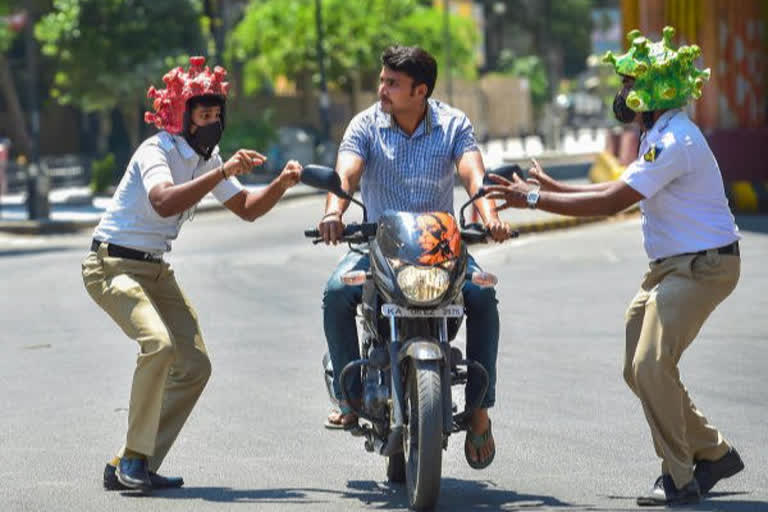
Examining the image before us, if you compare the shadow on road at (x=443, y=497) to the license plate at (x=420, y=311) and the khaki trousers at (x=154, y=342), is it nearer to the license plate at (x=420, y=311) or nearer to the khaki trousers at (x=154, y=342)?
the khaki trousers at (x=154, y=342)

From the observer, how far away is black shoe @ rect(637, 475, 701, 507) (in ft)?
23.8

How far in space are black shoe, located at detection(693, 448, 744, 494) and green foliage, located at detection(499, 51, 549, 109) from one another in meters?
91.1

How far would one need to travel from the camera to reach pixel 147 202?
309 inches

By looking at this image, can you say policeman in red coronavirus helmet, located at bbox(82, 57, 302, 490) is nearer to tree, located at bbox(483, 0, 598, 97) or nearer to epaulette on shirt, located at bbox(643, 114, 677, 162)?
epaulette on shirt, located at bbox(643, 114, 677, 162)

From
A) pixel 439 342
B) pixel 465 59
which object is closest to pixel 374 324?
pixel 439 342

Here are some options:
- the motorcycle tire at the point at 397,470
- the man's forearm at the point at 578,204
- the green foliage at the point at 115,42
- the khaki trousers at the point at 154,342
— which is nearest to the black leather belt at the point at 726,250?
the man's forearm at the point at 578,204

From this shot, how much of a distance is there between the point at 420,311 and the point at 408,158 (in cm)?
89

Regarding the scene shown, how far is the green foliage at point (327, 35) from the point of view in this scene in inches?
2324

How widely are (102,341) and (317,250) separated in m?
9.79

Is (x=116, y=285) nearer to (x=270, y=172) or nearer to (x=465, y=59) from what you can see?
(x=270, y=172)

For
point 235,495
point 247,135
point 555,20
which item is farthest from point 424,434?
point 555,20

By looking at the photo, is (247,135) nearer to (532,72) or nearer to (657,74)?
(657,74)

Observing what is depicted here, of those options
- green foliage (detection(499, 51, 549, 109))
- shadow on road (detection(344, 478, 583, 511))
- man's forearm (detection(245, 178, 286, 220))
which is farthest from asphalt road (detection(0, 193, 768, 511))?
green foliage (detection(499, 51, 549, 109))

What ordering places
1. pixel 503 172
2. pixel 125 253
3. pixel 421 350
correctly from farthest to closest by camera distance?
pixel 125 253, pixel 503 172, pixel 421 350
